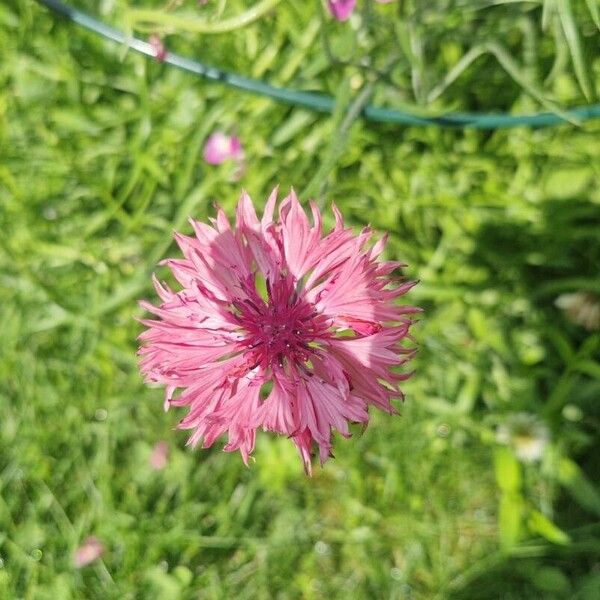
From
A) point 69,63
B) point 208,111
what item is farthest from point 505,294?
point 69,63

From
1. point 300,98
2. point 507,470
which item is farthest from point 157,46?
point 507,470

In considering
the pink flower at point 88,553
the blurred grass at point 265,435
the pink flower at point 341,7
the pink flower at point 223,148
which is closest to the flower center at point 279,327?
the pink flower at point 341,7

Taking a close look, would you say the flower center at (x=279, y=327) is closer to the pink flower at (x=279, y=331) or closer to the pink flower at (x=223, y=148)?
the pink flower at (x=279, y=331)

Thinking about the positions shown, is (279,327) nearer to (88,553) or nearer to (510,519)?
(510,519)

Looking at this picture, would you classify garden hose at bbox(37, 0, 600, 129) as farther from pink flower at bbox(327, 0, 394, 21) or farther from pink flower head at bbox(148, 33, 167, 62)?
pink flower at bbox(327, 0, 394, 21)

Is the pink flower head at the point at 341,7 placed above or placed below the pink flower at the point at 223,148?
above
